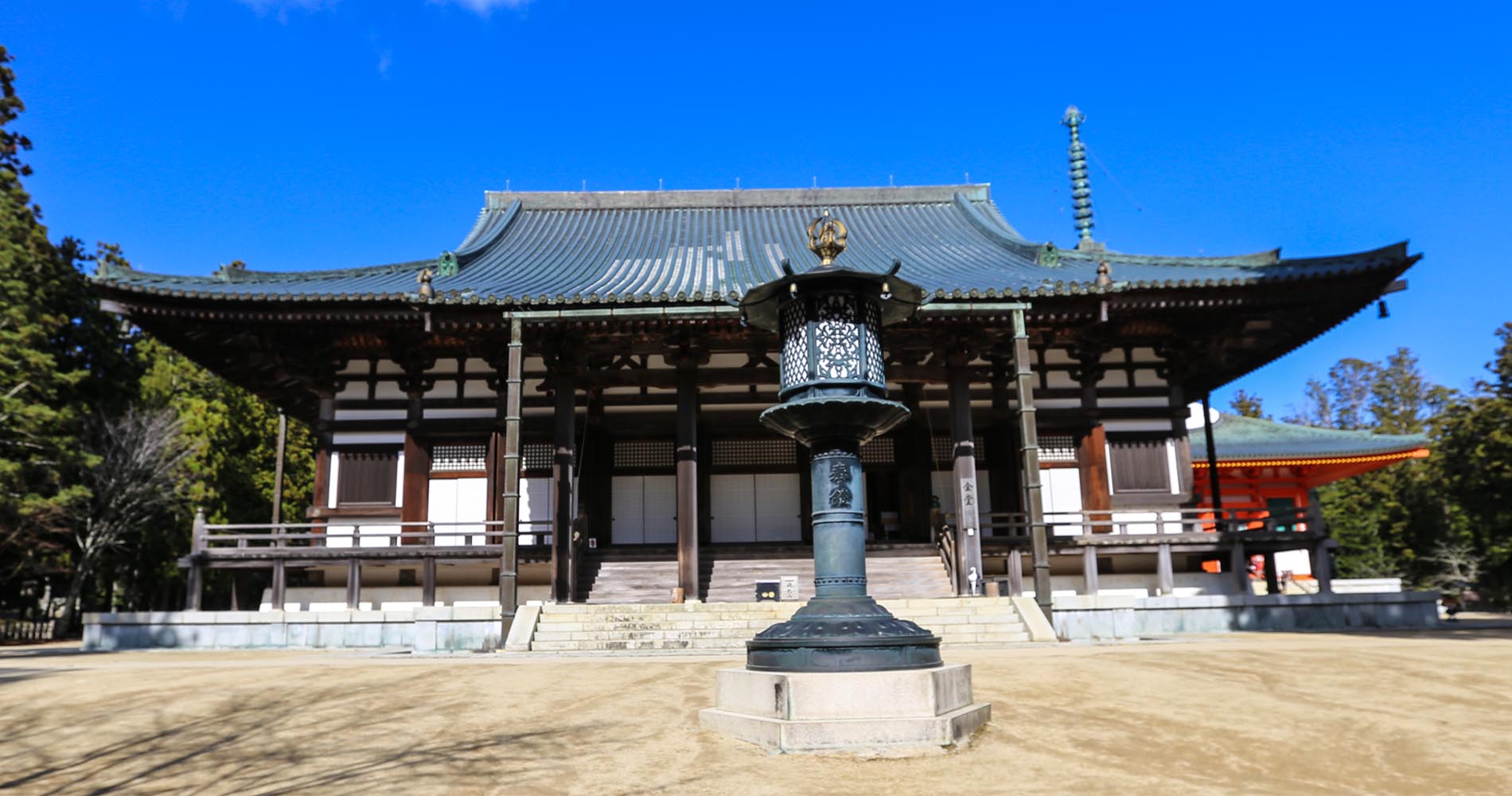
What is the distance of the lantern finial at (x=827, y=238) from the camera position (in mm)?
7676

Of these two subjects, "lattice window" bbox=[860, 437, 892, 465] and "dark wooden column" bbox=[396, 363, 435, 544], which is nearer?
"dark wooden column" bbox=[396, 363, 435, 544]

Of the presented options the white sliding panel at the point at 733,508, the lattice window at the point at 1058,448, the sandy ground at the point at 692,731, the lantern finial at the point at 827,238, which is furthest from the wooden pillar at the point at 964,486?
the lantern finial at the point at 827,238

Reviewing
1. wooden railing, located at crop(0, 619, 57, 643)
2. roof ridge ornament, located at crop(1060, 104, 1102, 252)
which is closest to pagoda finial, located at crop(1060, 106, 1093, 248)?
roof ridge ornament, located at crop(1060, 104, 1102, 252)

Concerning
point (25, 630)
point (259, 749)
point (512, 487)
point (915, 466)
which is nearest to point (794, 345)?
point (259, 749)

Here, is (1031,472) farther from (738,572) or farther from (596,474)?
(596,474)

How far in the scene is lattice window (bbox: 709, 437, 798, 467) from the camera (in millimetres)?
20828

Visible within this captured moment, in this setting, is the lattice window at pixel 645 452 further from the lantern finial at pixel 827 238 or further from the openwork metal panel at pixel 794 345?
the lantern finial at pixel 827 238

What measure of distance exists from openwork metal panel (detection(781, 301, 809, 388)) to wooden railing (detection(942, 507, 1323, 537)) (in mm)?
9757

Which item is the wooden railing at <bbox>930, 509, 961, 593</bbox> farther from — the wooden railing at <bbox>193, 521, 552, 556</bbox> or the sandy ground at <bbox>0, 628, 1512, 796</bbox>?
the wooden railing at <bbox>193, 521, 552, 556</bbox>

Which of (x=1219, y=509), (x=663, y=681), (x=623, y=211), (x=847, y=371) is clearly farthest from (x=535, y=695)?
(x=623, y=211)

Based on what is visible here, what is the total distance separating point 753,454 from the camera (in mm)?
20859

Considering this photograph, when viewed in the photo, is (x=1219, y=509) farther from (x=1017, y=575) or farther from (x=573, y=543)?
(x=573, y=543)

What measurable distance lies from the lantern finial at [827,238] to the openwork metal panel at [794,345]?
47 centimetres

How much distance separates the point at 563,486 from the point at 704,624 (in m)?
4.16
